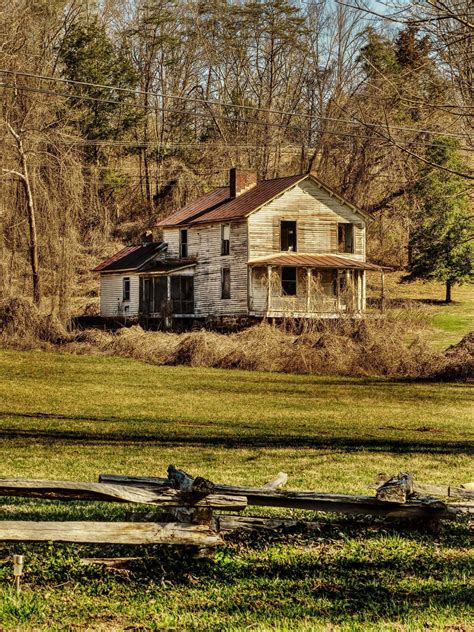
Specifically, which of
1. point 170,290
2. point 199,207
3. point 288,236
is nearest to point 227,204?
point 199,207

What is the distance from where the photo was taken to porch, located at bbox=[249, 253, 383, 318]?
49188 millimetres

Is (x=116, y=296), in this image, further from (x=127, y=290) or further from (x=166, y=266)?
(x=166, y=266)

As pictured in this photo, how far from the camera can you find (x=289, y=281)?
5219 centimetres

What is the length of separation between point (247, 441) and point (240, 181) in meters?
37.4

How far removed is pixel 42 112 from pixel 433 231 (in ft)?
68.9

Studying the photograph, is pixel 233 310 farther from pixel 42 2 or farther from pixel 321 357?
pixel 42 2

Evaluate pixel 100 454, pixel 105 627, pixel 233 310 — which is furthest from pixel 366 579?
pixel 233 310

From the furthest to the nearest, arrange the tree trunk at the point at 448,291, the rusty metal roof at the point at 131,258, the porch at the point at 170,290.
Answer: the tree trunk at the point at 448,291 → the rusty metal roof at the point at 131,258 → the porch at the point at 170,290

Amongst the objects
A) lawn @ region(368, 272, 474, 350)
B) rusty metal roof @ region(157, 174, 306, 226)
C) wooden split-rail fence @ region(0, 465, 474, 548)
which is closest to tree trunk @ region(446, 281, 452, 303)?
lawn @ region(368, 272, 474, 350)

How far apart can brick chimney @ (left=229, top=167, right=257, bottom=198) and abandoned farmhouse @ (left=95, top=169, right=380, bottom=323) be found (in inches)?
2.1

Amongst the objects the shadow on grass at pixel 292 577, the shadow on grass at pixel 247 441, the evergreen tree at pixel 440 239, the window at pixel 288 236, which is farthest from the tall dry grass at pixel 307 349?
the shadow on grass at pixel 292 577

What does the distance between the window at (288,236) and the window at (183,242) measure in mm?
6640

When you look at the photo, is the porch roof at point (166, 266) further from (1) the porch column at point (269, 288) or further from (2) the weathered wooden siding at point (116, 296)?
(1) the porch column at point (269, 288)

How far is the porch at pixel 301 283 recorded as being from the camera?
161ft
